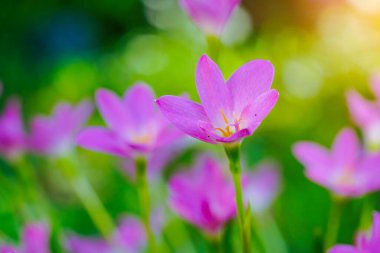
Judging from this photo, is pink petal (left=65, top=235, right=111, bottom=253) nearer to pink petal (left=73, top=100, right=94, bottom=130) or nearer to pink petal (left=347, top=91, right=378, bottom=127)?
pink petal (left=73, top=100, right=94, bottom=130)

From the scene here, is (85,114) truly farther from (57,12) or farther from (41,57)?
(57,12)

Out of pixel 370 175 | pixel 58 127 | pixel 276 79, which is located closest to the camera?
pixel 370 175

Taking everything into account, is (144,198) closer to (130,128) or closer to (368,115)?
(130,128)

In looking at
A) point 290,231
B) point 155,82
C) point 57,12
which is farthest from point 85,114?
point 57,12

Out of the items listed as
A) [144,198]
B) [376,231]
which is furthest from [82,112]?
[376,231]

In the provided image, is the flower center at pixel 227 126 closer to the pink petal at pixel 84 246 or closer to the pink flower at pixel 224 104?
the pink flower at pixel 224 104
